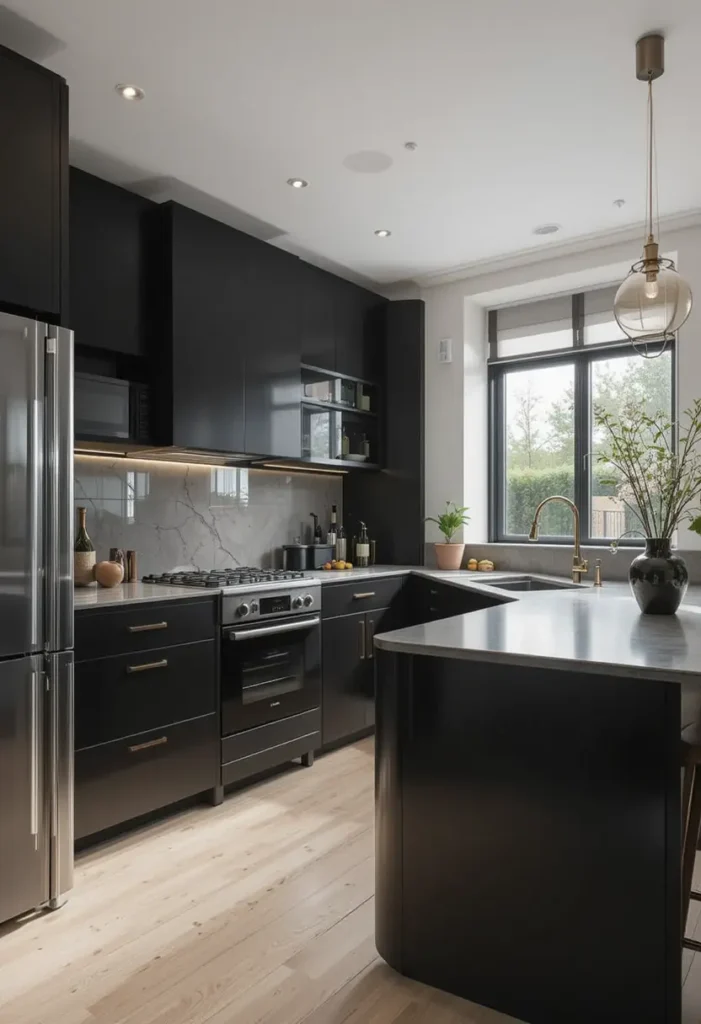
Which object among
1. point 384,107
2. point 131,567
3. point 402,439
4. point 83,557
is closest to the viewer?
point 384,107

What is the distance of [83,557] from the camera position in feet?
10.4

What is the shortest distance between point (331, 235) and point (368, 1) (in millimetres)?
1831

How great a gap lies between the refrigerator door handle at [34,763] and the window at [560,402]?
3.17m

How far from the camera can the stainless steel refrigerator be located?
2117 mm

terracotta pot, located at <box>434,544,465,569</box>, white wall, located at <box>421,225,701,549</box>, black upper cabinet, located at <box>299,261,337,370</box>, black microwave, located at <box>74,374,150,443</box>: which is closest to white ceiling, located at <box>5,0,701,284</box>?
black upper cabinet, located at <box>299,261,337,370</box>

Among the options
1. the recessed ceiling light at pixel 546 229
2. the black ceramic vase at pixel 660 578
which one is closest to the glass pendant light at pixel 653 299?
the black ceramic vase at pixel 660 578

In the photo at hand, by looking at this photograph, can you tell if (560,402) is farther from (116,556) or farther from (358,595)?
(116,556)

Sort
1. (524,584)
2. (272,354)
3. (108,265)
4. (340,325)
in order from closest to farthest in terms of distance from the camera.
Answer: (108,265), (272,354), (524,584), (340,325)

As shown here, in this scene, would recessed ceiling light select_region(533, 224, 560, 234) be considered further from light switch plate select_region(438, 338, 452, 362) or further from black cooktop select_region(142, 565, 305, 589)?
black cooktop select_region(142, 565, 305, 589)

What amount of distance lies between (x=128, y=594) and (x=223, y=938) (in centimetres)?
129

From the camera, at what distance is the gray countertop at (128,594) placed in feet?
8.57

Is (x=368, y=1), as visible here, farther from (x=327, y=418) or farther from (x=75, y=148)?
(x=327, y=418)

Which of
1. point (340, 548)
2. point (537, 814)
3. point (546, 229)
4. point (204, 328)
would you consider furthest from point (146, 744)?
point (546, 229)

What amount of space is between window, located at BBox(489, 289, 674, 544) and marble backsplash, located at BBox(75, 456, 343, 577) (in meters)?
1.25
